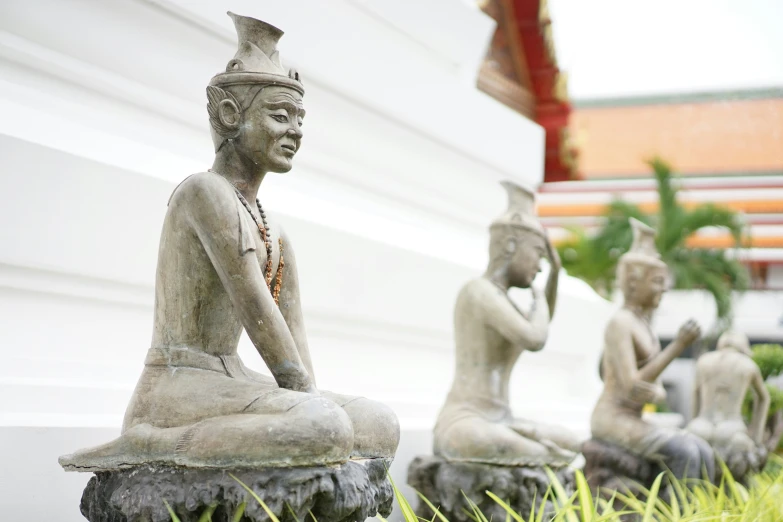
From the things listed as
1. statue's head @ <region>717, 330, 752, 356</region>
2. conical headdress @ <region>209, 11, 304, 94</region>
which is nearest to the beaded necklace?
conical headdress @ <region>209, 11, 304, 94</region>

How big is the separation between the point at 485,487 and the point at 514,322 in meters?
0.66

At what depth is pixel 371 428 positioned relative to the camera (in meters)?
2.63

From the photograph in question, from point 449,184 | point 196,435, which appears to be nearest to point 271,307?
point 196,435

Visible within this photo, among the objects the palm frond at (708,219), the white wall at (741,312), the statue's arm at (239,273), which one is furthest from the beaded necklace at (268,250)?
the white wall at (741,312)

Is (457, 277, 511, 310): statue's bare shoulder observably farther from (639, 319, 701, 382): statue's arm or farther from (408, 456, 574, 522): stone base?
(639, 319, 701, 382): statue's arm

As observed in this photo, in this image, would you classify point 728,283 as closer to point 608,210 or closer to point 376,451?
point 608,210

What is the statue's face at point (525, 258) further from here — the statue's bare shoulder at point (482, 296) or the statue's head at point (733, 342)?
the statue's head at point (733, 342)

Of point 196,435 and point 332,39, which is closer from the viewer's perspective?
point 196,435

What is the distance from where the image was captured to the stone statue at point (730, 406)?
581 cm

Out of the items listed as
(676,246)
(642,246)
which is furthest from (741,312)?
(642,246)

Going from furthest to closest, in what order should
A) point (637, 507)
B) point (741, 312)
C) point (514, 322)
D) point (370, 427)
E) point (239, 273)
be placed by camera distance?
point (741, 312)
point (514, 322)
point (637, 507)
point (370, 427)
point (239, 273)

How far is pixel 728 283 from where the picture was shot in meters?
12.9

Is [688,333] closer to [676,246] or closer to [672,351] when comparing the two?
[672,351]

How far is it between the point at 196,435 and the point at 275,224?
0.74 meters
